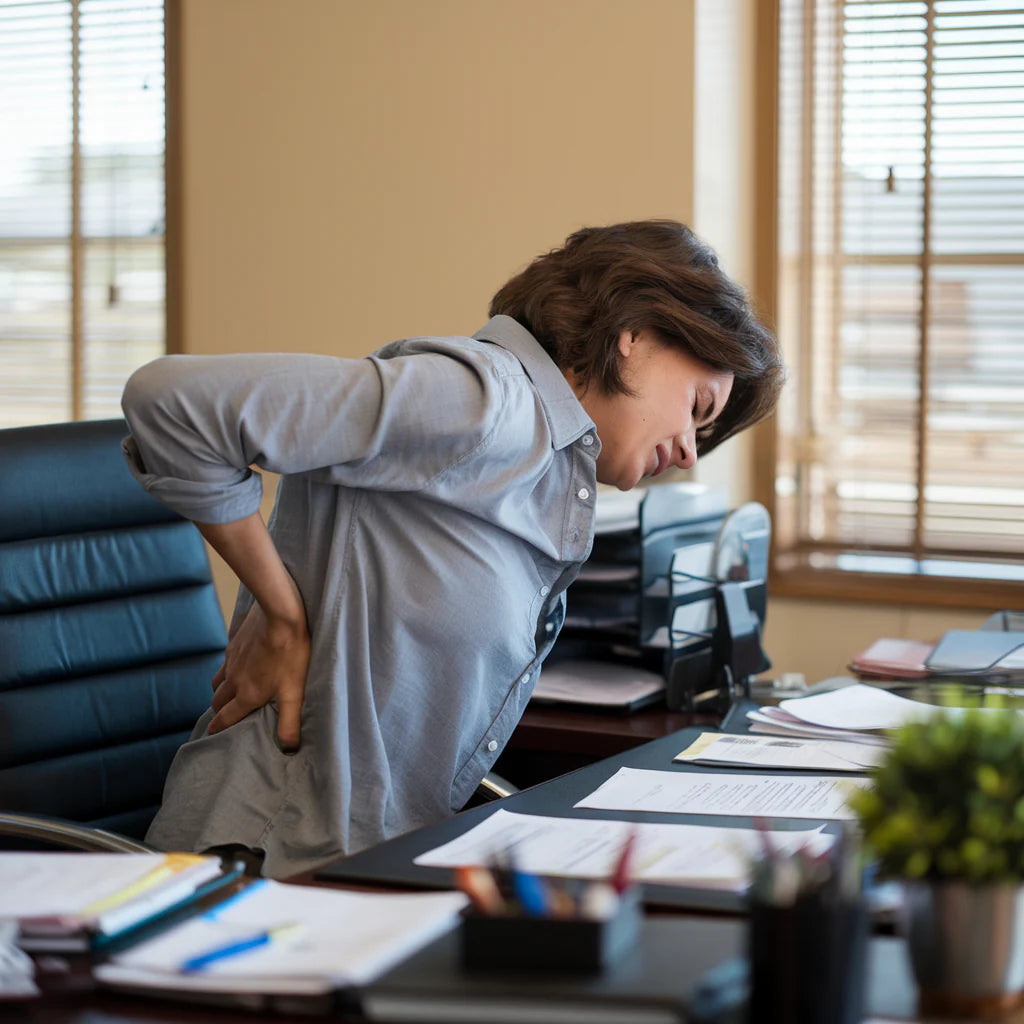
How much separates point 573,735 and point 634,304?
665mm

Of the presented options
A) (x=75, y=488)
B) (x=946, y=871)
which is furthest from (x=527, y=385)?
(x=946, y=871)

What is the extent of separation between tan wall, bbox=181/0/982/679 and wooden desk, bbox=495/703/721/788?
0.62 m

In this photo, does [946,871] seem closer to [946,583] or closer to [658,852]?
[658,852]

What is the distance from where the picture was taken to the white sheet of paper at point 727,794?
126cm

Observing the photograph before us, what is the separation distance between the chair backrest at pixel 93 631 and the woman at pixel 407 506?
0.25 m

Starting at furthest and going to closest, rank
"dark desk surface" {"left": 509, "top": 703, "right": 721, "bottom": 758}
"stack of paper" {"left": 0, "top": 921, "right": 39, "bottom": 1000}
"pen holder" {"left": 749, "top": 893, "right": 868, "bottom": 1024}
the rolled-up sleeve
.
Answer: "dark desk surface" {"left": 509, "top": 703, "right": 721, "bottom": 758}
the rolled-up sleeve
"stack of paper" {"left": 0, "top": 921, "right": 39, "bottom": 1000}
"pen holder" {"left": 749, "top": 893, "right": 868, "bottom": 1024}

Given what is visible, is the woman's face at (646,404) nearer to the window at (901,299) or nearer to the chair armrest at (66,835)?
the chair armrest at (66,835)

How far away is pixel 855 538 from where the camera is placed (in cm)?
259

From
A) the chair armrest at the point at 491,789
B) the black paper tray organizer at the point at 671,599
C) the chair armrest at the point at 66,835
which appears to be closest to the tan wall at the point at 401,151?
the black paper tray organizer at the point at 671,599

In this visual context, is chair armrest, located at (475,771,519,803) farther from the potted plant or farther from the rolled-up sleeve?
the potted plant

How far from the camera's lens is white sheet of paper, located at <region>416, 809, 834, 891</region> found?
1.03 metres

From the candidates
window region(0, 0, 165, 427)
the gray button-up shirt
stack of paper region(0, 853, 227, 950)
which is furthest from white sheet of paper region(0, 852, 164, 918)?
window region(0, 0, 165, 427)

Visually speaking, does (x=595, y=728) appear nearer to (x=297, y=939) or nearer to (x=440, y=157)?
(x=297, y=939)

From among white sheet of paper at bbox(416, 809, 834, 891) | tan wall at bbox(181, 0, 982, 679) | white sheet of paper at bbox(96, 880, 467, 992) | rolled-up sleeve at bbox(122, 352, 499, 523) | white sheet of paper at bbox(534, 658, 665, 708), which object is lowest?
white sheet of paper at bbox(534, 658, 665, 708)
